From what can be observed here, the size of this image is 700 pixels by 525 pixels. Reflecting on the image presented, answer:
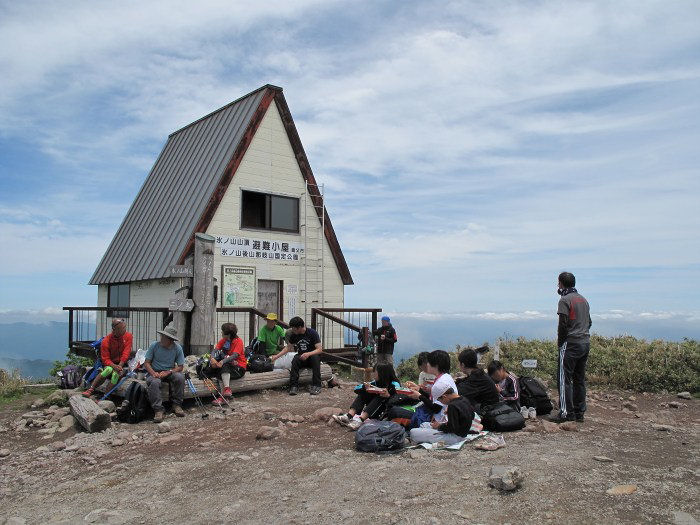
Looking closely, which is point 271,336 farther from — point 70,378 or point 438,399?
point 438,399

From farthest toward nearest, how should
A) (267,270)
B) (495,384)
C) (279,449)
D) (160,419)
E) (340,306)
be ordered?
(340,306), (267,270), (160,419), (495,384), (279,449)

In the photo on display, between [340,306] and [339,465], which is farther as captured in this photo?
[340,306]

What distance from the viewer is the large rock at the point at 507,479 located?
5707mm

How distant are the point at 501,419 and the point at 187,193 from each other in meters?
13.7

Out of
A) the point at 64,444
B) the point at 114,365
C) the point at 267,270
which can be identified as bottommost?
the point at 64,444

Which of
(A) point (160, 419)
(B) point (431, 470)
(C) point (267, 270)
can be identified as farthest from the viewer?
(C) point (267, 270)

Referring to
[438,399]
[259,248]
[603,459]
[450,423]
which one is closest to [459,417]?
[450,423]

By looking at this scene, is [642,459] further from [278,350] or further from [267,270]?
[267,270]

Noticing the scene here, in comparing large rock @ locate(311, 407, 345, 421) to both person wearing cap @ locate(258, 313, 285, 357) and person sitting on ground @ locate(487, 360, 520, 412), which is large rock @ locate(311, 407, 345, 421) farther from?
person wearing cap @ locate(258, 313, 285, 357)

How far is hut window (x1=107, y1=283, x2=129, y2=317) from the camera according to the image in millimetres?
20141

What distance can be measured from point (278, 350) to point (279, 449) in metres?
5.31

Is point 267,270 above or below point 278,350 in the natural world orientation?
above

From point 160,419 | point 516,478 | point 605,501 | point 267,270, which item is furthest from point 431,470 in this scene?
point 267,270

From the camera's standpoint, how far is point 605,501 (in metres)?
5.45
